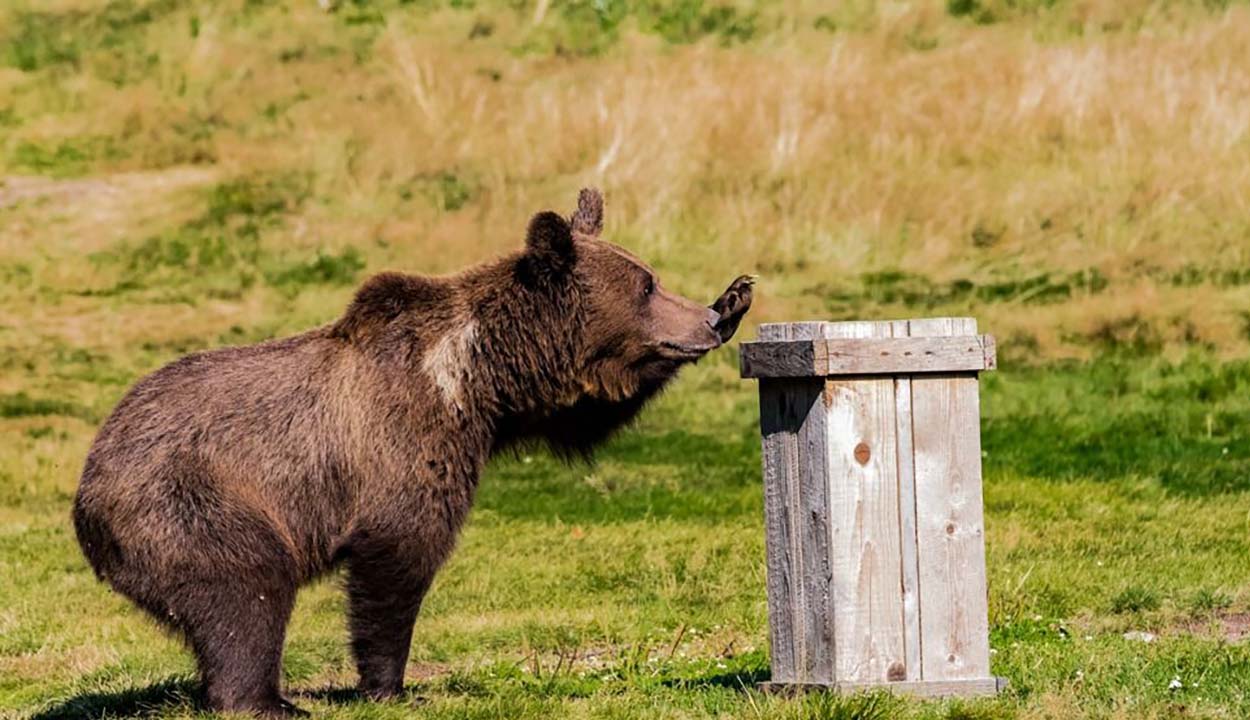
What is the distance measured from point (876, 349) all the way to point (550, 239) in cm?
179

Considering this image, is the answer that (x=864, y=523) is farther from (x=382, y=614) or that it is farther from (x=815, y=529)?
(x=382, y=614)

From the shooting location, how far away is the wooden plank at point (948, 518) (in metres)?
7.04

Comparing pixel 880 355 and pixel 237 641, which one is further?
pixel 237 641

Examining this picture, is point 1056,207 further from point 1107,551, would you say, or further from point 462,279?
→ point 462,279

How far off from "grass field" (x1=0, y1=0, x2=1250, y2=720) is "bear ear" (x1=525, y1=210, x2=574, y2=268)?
5.90 ft

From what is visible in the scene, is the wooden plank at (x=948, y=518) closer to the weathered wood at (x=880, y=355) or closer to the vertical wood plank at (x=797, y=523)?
the weathered wood at (x=880, y=355)

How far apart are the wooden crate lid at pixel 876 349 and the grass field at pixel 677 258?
1.16 m

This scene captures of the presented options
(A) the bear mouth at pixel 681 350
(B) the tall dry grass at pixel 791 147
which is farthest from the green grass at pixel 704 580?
(B) the tall dry grass at pixel 791 147

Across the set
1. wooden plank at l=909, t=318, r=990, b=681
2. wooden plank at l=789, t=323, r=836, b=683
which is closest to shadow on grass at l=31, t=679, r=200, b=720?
wooden plank at l=789, t=323, r=836, b=683

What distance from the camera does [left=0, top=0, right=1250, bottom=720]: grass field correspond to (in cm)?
984

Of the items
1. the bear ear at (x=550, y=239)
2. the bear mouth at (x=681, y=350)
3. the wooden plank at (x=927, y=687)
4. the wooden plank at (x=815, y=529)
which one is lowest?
the wooden plank at (x=927, y=687)

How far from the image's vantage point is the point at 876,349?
6.92 metres

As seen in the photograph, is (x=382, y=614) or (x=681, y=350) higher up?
(x=681, y=350)

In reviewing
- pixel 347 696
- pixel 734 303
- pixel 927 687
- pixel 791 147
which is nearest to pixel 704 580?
pixel 347 696
